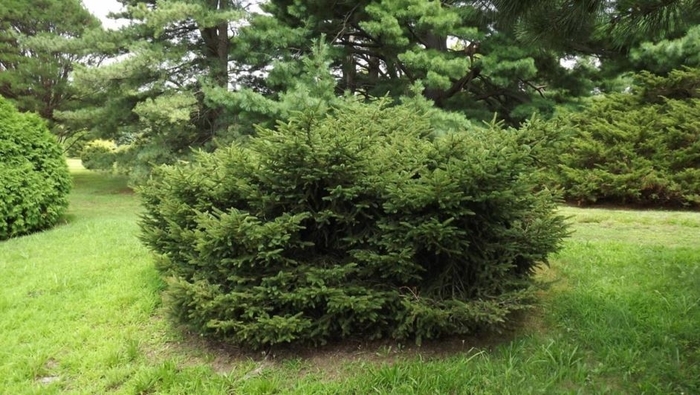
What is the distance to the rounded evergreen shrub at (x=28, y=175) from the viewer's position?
5.56 m

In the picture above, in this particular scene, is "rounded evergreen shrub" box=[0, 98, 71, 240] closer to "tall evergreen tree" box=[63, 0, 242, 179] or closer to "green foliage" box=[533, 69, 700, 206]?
"tall evergreen tree" box=[63, 0, 242, 179]

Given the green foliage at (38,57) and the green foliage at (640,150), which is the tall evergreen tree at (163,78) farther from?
the green foliage at (640,150)

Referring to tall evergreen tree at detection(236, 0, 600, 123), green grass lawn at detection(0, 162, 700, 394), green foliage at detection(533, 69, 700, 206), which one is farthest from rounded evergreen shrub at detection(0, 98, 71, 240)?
green foliage at detection(533, 69, 700, 206)

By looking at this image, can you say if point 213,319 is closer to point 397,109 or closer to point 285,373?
point 285,373

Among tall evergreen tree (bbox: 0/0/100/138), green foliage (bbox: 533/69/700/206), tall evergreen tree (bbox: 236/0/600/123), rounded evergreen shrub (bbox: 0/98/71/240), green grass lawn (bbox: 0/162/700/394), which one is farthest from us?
tall evergreen tree (bbox: 0/0/100/138)

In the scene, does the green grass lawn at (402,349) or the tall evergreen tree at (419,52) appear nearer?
the green grass lawn at (402,349)

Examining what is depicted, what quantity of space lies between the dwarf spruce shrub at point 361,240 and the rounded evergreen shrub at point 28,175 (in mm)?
4316

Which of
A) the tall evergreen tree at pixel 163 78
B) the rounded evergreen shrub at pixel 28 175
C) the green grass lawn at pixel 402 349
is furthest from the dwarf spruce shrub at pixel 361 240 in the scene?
the tall evergreen tree at pixel 163 78

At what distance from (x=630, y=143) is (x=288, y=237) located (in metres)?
6.80

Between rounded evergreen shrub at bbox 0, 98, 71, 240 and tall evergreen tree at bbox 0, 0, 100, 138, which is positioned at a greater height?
tall evergreen tree at bbox 0, 0, 100, 138

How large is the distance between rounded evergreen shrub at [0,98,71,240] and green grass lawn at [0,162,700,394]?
2258 millimetres

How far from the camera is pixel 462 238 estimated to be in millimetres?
2521

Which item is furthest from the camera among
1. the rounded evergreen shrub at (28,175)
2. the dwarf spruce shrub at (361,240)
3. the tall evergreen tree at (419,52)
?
the tall evergreen tree at (419,52)

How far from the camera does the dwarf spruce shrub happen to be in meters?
2.36
